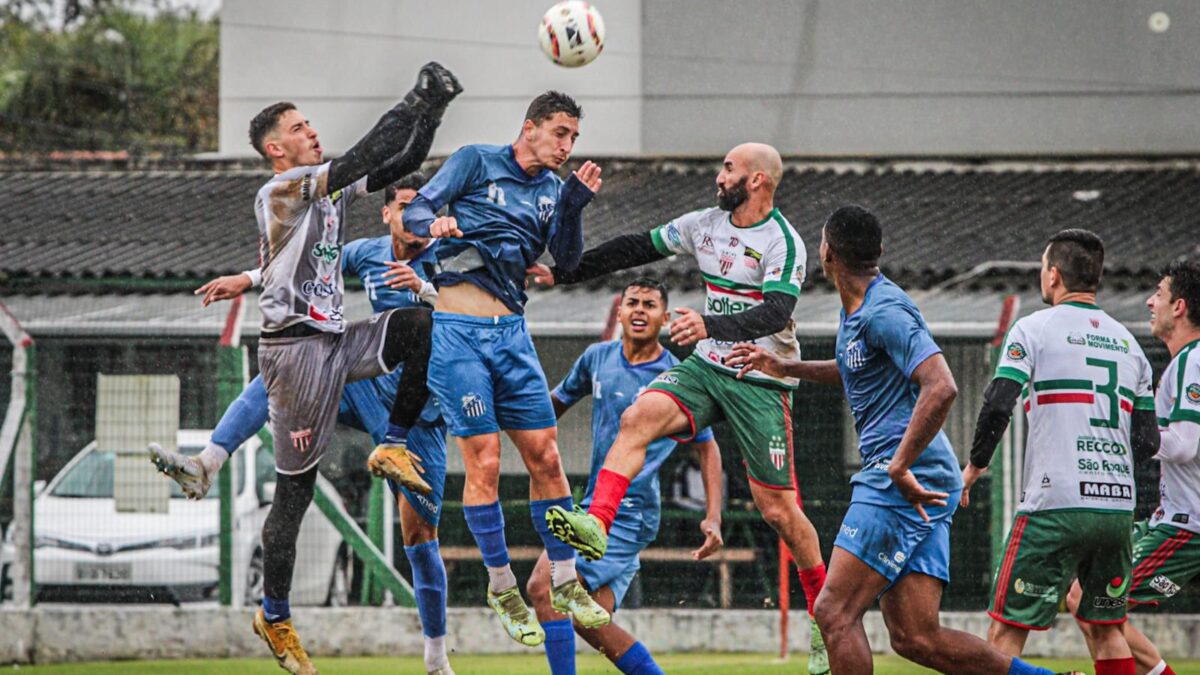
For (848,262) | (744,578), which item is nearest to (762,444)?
(848,262)

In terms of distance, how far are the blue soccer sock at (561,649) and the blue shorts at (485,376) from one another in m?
1.20

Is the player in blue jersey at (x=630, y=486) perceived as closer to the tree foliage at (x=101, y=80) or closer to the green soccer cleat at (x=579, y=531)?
the green soccer cleat at (x=579, y=531)

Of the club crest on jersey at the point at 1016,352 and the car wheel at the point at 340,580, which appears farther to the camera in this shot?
the car wheel at the point at 340,580

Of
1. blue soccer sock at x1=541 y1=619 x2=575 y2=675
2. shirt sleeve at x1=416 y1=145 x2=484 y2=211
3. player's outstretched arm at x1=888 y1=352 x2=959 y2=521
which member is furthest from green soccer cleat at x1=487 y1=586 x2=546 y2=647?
player's outstretched arm at x1=888 y1=352 x2=959 y2=521

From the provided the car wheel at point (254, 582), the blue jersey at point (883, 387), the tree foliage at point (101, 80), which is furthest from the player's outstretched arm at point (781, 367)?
the tree foliage at point (101, 80)

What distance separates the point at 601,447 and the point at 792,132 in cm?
1002

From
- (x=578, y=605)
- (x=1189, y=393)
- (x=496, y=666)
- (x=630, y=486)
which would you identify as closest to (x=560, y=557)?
(x=578, y=605)

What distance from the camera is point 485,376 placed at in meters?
9.01

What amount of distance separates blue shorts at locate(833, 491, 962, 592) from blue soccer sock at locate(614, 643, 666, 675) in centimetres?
208

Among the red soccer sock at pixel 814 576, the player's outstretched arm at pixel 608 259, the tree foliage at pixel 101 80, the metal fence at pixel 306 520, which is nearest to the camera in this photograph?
the player's outstretched arm at pixel 608 259

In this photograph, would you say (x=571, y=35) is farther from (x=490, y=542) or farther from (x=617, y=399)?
(x=490, y=542)

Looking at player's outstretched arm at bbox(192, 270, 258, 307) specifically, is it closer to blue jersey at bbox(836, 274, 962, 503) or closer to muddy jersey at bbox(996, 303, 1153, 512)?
blue jersey at bbox(836, 274, 962, 503)

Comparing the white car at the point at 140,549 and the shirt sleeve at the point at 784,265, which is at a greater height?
the shirt sleeve at the point at 784,265

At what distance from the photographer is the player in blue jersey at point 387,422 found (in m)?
9.38
